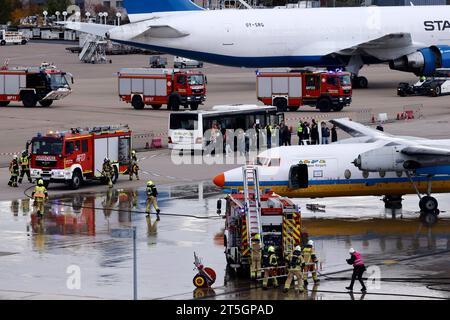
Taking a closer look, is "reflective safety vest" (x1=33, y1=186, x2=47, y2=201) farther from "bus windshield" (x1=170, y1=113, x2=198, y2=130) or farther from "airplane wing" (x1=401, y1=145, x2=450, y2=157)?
"bus windshield" (x1=170, y1=113, x2=198, y2=130)

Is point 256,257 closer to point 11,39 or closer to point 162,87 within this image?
point 162,87

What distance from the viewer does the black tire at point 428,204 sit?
4597 centimetres

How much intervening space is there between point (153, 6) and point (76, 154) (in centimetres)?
4450

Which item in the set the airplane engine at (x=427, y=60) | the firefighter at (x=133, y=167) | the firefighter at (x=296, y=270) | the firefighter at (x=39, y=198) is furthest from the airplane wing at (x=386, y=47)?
the firefighter at (x=296, y=270)

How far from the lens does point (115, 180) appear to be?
55469mm

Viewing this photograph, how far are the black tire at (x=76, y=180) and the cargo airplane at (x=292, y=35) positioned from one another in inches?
1656

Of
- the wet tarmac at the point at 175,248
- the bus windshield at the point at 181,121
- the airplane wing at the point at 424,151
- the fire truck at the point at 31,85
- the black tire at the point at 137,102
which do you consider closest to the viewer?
the wet tarmac at the point at 175,248

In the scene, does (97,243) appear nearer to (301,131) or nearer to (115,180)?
(115,180)

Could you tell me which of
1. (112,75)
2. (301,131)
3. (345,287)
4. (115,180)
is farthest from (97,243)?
(112,75)

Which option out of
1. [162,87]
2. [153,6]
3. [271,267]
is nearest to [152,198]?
[271,267]

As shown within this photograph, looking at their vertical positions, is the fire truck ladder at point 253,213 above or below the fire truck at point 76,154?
below

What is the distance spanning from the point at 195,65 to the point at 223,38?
1447 inches

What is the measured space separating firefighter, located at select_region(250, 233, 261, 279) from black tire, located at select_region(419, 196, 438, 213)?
44.2ft

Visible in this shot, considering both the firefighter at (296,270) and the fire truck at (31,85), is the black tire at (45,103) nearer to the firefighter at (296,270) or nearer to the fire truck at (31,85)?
the fire truck at (31,85)
